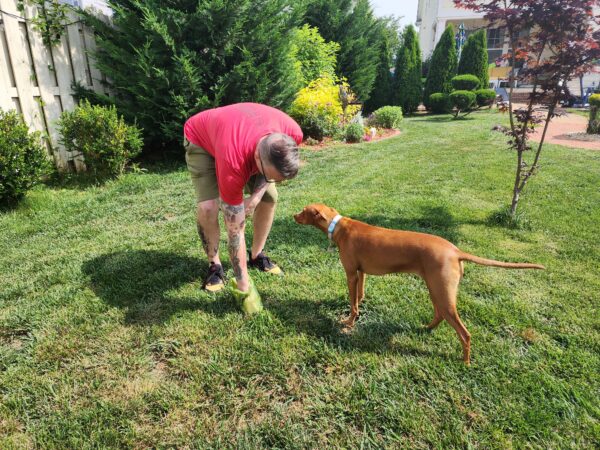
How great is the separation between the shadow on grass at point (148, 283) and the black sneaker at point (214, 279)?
0.09 meters

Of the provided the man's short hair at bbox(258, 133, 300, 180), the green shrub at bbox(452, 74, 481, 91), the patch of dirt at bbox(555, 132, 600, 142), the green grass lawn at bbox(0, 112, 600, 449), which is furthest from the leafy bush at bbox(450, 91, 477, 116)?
the man's short hair at bbox(258, 133, 300, 180)

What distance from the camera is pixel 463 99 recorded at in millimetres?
16562

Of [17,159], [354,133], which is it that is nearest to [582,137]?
[354,133]

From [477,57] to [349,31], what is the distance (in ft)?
→ 28.7

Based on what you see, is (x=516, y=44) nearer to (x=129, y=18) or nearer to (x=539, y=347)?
(x=539, y=347)

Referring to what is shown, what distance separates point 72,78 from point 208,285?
5.64m

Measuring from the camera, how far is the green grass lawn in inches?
78.2

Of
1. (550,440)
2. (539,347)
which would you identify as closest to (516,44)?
(539,347)

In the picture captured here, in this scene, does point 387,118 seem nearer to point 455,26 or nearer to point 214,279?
point 214,279

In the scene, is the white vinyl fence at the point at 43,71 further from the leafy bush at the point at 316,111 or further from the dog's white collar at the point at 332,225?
the dog's white collar at the point at 332,225

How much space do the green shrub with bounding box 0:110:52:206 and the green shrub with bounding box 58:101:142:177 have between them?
2.14ft

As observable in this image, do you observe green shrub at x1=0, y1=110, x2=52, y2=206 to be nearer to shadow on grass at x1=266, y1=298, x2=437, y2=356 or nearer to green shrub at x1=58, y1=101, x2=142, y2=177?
green shrub at x1=58, y1=101, x2=142, y2=177

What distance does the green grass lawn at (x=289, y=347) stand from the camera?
6.51ft

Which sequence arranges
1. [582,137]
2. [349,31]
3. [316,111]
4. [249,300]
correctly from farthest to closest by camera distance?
[349,31]
[582,137]
[316,111]
[249,300]
